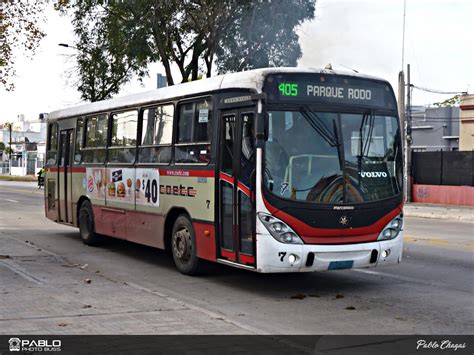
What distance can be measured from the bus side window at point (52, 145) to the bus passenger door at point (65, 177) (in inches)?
14.2

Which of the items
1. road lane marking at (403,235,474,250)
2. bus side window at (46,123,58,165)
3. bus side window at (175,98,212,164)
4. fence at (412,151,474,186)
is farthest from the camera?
fence at (412,151,474,186)

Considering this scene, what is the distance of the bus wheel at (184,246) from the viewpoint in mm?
10156

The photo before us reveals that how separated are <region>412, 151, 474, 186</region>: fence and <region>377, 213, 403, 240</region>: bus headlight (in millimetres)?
22452

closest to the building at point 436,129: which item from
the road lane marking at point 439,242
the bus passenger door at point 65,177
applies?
the road lane marking at point 439,242

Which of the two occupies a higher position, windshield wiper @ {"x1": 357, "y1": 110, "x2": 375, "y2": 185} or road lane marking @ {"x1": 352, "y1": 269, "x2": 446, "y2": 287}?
windshield wiper @ {"x1": 357, "y1": 110, "x2": 375, "y2": 185}

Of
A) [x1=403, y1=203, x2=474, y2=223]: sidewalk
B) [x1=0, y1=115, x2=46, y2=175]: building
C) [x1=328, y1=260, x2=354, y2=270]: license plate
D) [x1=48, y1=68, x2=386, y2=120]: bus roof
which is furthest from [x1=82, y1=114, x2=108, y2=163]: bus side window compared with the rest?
[x1=0, y1=115, x2=46, y2=175]: building

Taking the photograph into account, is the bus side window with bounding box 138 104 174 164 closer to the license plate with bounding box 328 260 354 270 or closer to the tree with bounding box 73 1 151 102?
the license plate with bounding box 328 260 354 270

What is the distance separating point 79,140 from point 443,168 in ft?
71.0

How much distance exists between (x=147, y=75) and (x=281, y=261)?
79.4 ft

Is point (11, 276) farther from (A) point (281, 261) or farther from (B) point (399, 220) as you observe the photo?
(B) point (399, 220)

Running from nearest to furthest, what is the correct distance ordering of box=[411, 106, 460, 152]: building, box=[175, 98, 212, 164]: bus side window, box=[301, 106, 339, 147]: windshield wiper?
1. box=[301, 106, 339, 147]: windshield wiper
2. box=[175, 98, 212, 164]: bus side window
3. box=[411, 106, 460, 152]: building

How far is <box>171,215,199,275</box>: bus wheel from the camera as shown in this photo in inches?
400

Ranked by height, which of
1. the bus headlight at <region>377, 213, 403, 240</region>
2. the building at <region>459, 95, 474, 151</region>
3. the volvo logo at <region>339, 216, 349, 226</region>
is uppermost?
the building at <region>459, 95, 474, 151</region>

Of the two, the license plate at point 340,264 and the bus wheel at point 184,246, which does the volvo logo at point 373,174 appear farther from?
the bus wheel at point 184,246
